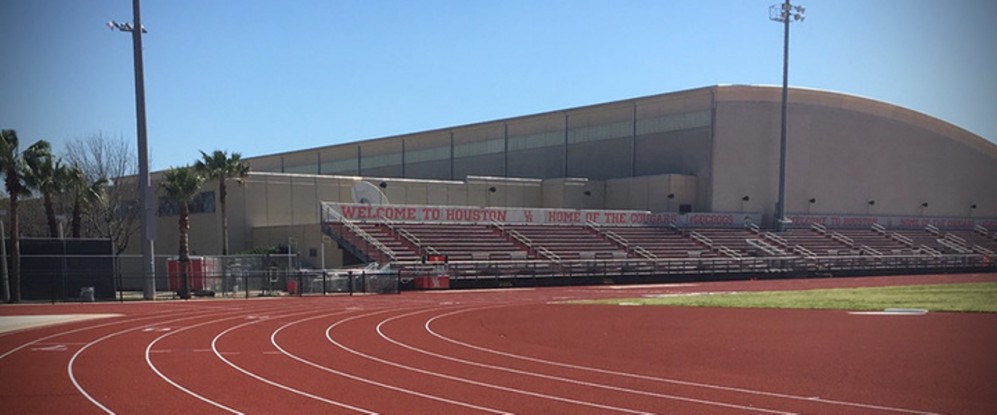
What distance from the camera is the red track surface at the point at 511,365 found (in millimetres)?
10594

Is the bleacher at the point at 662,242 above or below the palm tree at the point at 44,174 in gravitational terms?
below

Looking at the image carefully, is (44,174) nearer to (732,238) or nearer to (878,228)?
(732,238)

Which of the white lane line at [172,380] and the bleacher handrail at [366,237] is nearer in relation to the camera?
the white lane line at [172,380]

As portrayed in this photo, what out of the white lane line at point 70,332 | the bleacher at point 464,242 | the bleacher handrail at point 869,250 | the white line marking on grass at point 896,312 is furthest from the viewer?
the bleacher handrail at point 869,250

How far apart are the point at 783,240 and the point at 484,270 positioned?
94.5 feet

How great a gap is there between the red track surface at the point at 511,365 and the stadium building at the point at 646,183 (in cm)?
2788

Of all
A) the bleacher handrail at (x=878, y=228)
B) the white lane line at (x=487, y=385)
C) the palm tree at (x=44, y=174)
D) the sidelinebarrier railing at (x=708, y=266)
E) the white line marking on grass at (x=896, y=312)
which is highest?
the palm tree at (x=44, y=174)

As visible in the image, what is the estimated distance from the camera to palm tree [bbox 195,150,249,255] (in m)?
47.8

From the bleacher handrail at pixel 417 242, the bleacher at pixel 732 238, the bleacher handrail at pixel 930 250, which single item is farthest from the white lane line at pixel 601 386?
the bleacher handrail at pixel 930 250

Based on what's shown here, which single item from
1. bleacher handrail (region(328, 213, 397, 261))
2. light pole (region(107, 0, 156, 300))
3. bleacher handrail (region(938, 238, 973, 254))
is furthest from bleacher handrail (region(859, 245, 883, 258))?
light pole (region(107, 0, 156, 300))

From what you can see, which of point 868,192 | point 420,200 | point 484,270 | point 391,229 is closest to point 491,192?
point 420,200

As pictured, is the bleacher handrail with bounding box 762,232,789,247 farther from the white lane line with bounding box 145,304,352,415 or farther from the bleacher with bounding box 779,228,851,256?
the white lane line with bounding box 145,304,352,415

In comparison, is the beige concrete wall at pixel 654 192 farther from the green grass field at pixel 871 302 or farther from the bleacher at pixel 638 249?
the green grass field at pixel 871 302

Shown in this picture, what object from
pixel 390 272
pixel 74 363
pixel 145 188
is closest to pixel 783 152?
pixel 390 272
